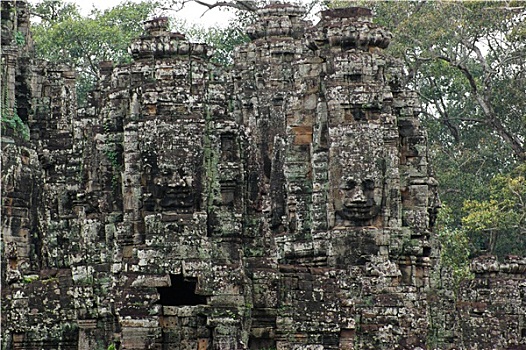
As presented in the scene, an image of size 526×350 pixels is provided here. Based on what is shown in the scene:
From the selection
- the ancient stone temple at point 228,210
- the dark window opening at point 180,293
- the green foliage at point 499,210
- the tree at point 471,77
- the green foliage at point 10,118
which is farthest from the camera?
the tree at point 471,77

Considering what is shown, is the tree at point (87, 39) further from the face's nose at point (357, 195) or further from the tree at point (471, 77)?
the face's nose at point (357, 195)

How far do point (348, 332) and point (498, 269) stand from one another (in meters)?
11.0

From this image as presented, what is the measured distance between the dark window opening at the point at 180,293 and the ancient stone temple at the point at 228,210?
2cm

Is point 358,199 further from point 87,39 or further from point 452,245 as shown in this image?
point 87,39

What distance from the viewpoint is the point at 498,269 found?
32.3 meters

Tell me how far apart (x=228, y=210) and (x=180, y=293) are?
131 centimetres

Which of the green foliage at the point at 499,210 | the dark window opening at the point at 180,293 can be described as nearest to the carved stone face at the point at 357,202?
the dark window opening at the point at 180,293

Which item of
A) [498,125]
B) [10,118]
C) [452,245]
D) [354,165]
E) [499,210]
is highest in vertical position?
[498,125]

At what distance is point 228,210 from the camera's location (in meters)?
21.3

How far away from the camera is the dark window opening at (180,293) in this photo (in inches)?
801

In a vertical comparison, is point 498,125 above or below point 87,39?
below

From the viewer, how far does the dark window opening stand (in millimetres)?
20344

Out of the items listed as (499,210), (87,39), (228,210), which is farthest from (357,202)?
(87,39)

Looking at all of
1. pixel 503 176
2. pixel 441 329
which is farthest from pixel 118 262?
pixel 503 176
